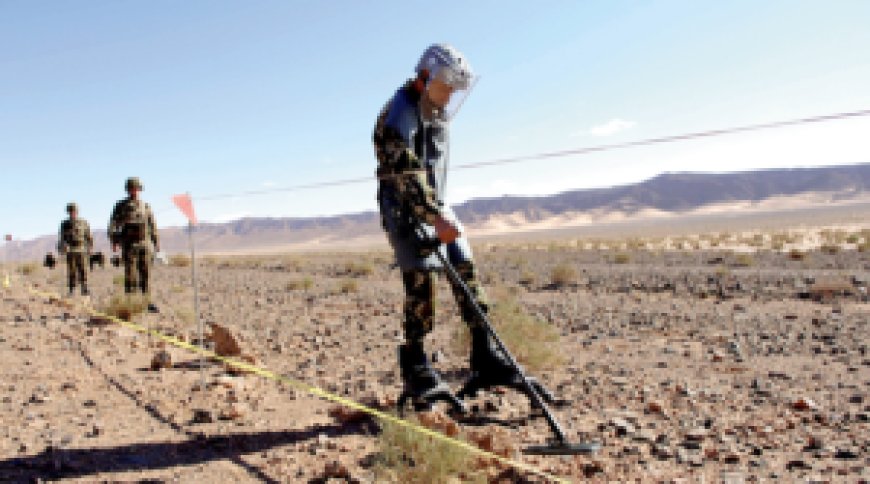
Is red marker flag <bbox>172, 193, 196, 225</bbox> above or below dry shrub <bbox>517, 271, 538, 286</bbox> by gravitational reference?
above

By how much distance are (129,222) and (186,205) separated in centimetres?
581

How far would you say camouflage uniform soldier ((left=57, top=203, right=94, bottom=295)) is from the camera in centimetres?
1397

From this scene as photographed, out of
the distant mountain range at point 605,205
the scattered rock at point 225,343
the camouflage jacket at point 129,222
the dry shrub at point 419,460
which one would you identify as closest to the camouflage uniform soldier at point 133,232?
the camouflage jacket at point 129,222

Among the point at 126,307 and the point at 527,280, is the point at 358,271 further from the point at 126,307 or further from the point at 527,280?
the point at 126,307

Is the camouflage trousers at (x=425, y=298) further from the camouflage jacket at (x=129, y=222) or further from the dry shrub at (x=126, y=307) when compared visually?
the camouflage jacket at (x=129, y=222)

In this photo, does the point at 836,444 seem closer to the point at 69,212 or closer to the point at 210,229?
the point at 69,212

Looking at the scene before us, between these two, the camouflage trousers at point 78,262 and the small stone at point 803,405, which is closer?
the small stone at point 803,405

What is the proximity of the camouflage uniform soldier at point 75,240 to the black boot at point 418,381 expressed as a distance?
12.2m

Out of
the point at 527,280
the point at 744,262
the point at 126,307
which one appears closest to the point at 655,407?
the point at 126,307

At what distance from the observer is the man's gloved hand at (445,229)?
3666 mm

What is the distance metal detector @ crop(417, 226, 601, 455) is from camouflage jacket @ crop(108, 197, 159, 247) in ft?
25.9

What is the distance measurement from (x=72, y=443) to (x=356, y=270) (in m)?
22.3

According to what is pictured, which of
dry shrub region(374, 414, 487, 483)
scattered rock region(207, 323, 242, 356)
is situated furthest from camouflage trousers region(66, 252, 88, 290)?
dry shrub region(374, 414, 487, 483)

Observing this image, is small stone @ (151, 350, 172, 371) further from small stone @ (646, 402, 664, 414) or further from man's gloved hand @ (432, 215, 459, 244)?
small stone @ (646, 402, 664, 414)
